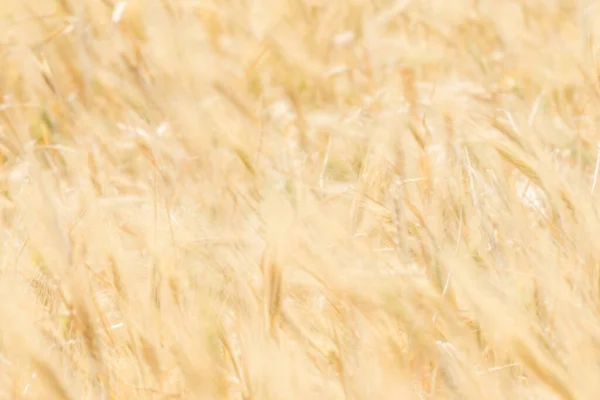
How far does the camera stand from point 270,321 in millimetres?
486

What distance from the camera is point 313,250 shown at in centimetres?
51

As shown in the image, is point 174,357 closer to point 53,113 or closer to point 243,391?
point 243,391

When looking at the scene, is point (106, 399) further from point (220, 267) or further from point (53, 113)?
point (53, 113)

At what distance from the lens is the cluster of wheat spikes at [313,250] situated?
0.47 metres

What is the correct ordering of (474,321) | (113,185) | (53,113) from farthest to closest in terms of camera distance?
1. (53,113)
2. (113,185)
3. (474,321)

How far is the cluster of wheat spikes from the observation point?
47cm

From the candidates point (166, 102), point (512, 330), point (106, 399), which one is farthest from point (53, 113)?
point (512, 330)

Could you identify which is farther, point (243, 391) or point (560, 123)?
point (560, 123)

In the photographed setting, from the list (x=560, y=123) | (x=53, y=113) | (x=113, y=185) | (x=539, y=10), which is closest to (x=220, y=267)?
(x=113, y=185)

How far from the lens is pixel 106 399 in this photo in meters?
0.53

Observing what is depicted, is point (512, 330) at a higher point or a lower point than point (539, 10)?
higher

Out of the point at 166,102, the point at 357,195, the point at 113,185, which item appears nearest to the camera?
the point at 357,195

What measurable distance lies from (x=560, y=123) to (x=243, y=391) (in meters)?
0.55

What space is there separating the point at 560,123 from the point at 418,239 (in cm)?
37
